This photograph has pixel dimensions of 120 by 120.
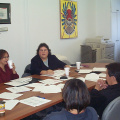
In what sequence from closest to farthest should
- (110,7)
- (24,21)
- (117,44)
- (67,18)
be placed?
(24,21) < (67,18) < (110,7) < (117,44)

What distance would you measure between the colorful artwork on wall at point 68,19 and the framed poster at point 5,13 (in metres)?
1.72

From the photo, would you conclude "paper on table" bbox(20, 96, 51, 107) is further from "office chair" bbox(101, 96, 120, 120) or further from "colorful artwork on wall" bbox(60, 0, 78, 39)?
"colorful artwork on wall" bbox(60, 0, 78, 39)

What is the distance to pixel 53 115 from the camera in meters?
1.34

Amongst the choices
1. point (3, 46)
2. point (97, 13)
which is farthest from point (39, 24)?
point (97, 13)

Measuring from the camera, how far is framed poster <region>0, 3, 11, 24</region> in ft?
14.2

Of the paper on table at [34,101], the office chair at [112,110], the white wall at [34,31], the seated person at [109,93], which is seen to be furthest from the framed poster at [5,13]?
the office chair at [112,110]

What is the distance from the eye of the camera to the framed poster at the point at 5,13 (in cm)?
431

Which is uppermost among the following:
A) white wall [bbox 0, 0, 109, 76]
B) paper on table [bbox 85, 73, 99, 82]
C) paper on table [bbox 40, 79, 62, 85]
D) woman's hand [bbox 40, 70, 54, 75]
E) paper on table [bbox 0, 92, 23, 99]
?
white wall [bbox 0, 0, 109, 76]

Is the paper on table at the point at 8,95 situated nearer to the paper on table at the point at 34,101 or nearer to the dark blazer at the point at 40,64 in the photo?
the paper on table at the point at 34,101

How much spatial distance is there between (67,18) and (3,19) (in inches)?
84.3

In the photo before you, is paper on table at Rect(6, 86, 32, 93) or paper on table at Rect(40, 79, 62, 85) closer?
paper on table at Rect(6, 86, 32, 93)

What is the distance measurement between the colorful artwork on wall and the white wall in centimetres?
14

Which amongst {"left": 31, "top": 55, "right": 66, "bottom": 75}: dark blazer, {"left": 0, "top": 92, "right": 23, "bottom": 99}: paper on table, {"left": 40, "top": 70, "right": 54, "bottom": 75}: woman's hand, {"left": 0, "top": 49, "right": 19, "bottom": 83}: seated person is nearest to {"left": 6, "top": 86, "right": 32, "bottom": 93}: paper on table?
{"left": 0, "top": 92, "right": 23, "bottom": 99}: paper on table

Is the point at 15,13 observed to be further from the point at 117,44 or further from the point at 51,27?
the point at 117,44
